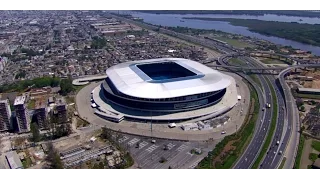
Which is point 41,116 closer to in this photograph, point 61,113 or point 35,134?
point 61,113

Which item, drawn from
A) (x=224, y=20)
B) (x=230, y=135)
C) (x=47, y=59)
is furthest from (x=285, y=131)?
(x=224, y=20)

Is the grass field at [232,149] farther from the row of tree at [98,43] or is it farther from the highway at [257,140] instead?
the row of tree at [98,43]

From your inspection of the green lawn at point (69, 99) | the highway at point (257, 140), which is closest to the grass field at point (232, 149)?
the highway at point (257, 140)

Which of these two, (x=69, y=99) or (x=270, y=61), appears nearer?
(x=69, y=99)

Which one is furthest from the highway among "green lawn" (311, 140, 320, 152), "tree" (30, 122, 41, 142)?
"tree" (30, 122, 41, 142)

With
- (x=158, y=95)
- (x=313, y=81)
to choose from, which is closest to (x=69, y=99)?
(x=158, y=95)

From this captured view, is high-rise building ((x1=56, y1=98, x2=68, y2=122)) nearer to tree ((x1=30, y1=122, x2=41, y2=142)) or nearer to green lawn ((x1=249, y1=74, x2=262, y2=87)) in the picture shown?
tree ((x1=30, y1=122, x2=41, y2=142))
